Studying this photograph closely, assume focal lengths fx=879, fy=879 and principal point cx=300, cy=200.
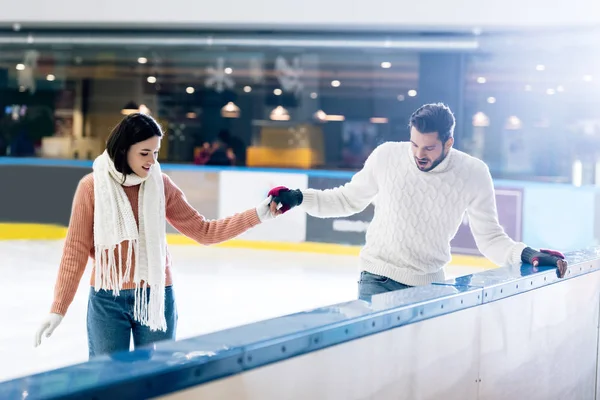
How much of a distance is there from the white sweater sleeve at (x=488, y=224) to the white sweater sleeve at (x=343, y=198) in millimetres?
361

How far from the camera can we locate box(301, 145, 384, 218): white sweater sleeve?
10.3ft

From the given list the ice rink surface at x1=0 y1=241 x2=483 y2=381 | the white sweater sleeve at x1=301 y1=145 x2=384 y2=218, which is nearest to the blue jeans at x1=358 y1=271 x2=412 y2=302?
the white sweater sleeve at x1=301 y1=145 x2=384 y2=218

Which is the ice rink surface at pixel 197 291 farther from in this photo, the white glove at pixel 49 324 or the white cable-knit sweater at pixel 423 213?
the white cable-knit sweater at pixel 423 213

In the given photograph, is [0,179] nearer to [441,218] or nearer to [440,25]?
[440,25]

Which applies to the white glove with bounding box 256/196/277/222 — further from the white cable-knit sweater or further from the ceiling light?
the ceiling light

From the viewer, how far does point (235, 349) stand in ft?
5.16

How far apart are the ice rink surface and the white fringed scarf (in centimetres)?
181

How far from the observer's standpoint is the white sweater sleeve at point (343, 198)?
313cm

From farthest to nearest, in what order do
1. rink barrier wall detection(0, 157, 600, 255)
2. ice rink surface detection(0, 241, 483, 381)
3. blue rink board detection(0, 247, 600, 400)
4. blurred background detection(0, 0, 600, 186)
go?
blurred background detection(0, 0, 600, 186), rink barrier wall detection(0, 157, 600, 255), ice rink surface detection(0, 241, 483, 381), blue rink board detection(0, 247, 600, 400)

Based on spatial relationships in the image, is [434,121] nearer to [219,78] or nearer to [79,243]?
[79,243]

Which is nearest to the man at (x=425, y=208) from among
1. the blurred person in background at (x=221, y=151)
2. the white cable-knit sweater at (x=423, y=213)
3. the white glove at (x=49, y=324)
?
the white cable-knit sweater at (x=423, y=213)

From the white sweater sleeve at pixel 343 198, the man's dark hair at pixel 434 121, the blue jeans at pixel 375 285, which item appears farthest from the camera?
the white sweater sleeve at pixel 343 198

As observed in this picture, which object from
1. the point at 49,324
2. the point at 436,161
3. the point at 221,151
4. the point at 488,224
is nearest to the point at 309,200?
the point at 436,161

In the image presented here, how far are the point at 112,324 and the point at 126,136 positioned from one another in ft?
1.80
